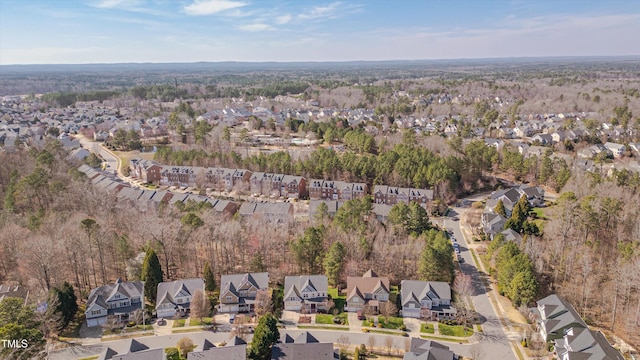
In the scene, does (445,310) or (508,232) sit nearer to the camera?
(445,310)


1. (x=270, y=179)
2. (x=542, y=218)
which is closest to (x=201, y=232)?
(x=270, y=179)

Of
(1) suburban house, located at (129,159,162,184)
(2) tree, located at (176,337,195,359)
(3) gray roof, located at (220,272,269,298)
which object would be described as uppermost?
(1) suburban house, located at (129,159,162,184)

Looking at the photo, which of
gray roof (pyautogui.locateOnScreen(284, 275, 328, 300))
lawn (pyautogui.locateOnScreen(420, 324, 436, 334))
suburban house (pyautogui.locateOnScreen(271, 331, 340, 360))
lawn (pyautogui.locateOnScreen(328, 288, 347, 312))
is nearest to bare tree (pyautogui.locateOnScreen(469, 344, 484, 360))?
lawn (pyautogui.locateOnScreen(420, 324, 436, 334))

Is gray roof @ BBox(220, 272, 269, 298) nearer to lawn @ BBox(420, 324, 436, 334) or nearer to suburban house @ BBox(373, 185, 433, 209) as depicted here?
lawn @ BBox(420, 324, 436, 334)

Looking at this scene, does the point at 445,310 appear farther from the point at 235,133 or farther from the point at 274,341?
the point at 235,133

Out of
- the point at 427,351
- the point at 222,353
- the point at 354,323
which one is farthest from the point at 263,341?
the point at 427,351

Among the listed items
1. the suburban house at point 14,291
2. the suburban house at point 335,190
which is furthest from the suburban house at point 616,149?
the suburban house at point 14,291
